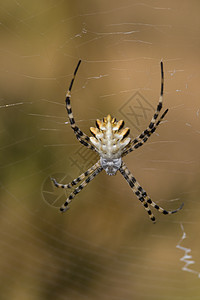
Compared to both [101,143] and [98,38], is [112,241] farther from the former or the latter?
[98,38]

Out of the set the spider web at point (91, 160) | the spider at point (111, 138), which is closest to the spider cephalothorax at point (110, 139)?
the spider at point (111, 138)

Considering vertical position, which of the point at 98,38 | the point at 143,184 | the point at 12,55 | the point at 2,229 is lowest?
the point at 2,229

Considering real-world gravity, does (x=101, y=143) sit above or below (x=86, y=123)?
below

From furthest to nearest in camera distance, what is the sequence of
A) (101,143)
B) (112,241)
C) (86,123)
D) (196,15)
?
1. (112,241)
2. (196,15)
3. (86,123)
4. (101,143)

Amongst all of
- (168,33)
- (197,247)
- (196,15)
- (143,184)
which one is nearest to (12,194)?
(143,184)

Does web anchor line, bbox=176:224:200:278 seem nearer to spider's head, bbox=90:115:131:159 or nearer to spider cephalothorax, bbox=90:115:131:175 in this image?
spider cephalothorax, bbox=90:115:131:175

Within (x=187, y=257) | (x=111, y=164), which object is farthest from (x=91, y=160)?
(x=187, y=257)
